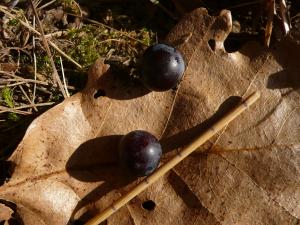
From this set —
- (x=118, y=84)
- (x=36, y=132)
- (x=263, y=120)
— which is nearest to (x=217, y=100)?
(x=263, y=120)

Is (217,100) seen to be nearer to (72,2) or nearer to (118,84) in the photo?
(118,84)

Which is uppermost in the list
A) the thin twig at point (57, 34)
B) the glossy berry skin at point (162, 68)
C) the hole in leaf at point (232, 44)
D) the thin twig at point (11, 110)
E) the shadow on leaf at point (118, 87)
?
the glossy berry skin at point (162, 68)

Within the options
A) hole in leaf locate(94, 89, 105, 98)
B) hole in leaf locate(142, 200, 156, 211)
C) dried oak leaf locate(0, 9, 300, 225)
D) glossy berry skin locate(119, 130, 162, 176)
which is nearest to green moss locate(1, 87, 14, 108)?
dried oak leaf locate(0, 9, 300, 225)

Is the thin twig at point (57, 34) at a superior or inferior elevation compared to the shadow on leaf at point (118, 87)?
superior

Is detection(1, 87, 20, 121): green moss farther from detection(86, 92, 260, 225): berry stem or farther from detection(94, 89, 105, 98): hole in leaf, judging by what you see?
detection(86, 92, 260, 225): berry stem

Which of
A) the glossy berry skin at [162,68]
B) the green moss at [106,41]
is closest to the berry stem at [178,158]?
the glossy berry skin at [162,68]

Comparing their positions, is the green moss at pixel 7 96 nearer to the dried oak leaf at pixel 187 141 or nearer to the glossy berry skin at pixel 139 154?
the dried oak leaf at pixel 187 141

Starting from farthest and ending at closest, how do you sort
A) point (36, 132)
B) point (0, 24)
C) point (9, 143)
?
point (0, 24) → point (9, 143) → point (36, 132)

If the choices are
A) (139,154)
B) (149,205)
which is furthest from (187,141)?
(149,205)
